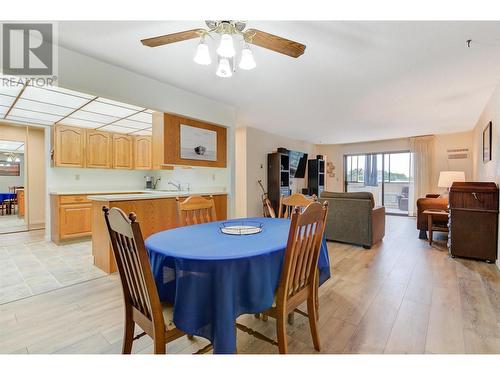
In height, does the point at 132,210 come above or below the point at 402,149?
below

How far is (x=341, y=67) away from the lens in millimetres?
2627

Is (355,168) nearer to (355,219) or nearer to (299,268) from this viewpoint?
(355,219)

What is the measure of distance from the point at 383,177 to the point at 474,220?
4.82m

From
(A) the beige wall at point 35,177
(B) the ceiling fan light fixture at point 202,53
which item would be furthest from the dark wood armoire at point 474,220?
(A) the beige wall at point 35,177

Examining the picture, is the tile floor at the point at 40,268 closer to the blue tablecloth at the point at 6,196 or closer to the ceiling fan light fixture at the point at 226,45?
the ceiling fan light fixture at the point at 226,45

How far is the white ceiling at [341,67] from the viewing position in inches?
77.0

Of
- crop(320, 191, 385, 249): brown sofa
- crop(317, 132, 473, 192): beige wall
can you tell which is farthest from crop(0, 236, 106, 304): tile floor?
crop(317, 132, 473, 192): beige wall

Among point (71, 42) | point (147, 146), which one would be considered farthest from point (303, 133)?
point (71, 42)

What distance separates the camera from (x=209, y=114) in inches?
142

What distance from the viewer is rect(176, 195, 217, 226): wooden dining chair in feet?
6.92

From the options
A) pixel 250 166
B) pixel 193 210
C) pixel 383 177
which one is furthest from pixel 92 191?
pixel 383 177

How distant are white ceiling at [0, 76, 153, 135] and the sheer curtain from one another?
6689 mm
